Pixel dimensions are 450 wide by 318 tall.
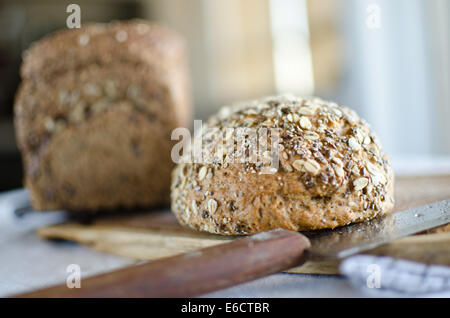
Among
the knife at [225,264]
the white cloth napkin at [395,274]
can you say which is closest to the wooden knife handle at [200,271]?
the knife at [225,264]

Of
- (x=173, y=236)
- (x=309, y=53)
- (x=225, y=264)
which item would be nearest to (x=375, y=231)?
(x=225, y=264)

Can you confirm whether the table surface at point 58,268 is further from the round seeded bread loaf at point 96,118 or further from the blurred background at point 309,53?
the blurred background at point 309,53

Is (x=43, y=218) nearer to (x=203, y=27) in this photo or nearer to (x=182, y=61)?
(x=182, y=61)

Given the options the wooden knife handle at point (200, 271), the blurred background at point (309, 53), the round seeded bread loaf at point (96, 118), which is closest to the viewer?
the wooden knife handle at point (200, 271)

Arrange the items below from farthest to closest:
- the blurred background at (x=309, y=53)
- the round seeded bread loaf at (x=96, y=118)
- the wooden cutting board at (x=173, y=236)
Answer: the blurred background at (x=309, y=53)
the round seeded bread loaf at (x=96, y=118)
the wooden cutting board at (x=173, y=236)

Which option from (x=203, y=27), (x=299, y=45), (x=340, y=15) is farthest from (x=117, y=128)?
(x=203, y=27)

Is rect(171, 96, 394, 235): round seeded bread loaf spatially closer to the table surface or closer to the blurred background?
the table surface
